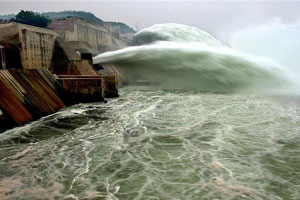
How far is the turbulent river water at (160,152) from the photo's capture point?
17.0 ft

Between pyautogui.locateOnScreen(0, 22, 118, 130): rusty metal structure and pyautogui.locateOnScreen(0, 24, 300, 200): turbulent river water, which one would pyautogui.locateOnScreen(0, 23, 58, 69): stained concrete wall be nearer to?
pyautogui.locateOnScreen(0, 22, 118, 130): rusty metal structure

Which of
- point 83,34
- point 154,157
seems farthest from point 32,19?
point 154,157

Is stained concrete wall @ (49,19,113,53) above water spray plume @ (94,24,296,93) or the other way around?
above

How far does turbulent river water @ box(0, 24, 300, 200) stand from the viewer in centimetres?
517

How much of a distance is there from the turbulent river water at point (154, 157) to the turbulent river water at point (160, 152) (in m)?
0.02

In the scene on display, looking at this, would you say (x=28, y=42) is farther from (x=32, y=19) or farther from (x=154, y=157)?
(x=32, y=19)

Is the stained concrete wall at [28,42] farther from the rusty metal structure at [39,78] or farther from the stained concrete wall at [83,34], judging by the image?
the stained concrete wall at [83,34]

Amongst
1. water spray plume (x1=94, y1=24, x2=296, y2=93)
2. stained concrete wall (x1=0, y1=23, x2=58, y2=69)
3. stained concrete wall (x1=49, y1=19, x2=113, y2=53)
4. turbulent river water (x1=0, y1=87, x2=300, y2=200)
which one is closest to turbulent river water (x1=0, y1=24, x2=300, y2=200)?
turbulent river water (x1=0, y1=87, x2=300, y2=200)

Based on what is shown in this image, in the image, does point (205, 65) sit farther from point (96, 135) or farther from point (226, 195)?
point (226, 195)

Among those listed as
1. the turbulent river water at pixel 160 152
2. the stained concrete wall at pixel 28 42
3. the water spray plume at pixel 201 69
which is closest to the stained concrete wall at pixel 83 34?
the stained concrete wall at pixel 28 42

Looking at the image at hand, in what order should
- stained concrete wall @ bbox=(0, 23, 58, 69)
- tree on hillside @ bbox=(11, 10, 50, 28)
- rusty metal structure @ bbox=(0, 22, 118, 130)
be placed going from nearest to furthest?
rusty metal structure @ bbox=(0, 22, 118, 130) < stained concrete wall @ bbox=(0, 23, 58, 69) < tree on hillside @ bbox=(11, 10, 50, 28)

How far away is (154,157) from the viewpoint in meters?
6.85

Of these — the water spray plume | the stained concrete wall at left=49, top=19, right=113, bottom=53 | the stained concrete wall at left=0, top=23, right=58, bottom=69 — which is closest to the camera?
the stained concrete wall at left=0, top=23, right=58, bottom=69

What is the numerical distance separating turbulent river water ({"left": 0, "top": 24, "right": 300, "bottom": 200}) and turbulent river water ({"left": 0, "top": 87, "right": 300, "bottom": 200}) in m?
0.02
